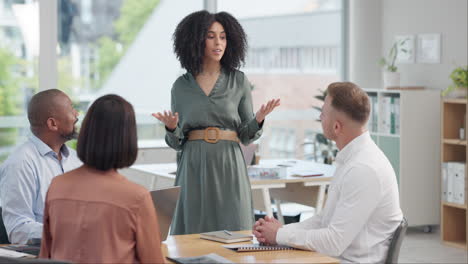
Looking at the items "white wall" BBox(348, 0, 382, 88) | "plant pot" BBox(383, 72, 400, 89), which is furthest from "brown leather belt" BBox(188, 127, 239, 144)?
"white wall" BBox(348, 0, 382, 88)

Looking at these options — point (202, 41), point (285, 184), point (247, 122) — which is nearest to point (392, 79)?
point (285, 184)

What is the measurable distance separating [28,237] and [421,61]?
528cm

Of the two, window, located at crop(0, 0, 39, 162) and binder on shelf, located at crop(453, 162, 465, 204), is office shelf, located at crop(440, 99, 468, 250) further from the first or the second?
window, located at crop(0, 0, 39, 162)

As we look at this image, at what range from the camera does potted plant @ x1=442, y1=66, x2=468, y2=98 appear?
6.39 meters

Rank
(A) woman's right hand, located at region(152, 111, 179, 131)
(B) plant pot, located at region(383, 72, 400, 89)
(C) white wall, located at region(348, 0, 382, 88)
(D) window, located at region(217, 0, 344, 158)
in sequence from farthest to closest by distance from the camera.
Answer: (D) window, located at region(217, 0, 344, 158)
(C) white wall, located at region(348, 0, 382, 88)
(B) plant pot, located at region(383, 72, 400, 89)
(A) woman's right hand, located at region(152, 111, 179, 131)

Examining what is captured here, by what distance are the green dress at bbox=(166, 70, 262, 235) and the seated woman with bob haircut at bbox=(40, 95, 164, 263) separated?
1.47m

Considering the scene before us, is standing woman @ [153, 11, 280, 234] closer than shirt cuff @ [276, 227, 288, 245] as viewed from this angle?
No

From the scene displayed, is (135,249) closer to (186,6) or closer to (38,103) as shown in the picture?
(38,103)

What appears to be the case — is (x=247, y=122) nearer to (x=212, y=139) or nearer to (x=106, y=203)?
(x=212, y=139)

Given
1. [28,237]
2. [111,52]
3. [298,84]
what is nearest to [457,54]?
[298,84]

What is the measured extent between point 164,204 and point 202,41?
1194 mm

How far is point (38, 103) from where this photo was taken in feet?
10.1

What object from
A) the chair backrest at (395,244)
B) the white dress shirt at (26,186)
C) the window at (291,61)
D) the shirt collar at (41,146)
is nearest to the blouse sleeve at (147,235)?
the white dress shirt at (26,186)

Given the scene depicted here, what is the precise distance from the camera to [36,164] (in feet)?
10.2
